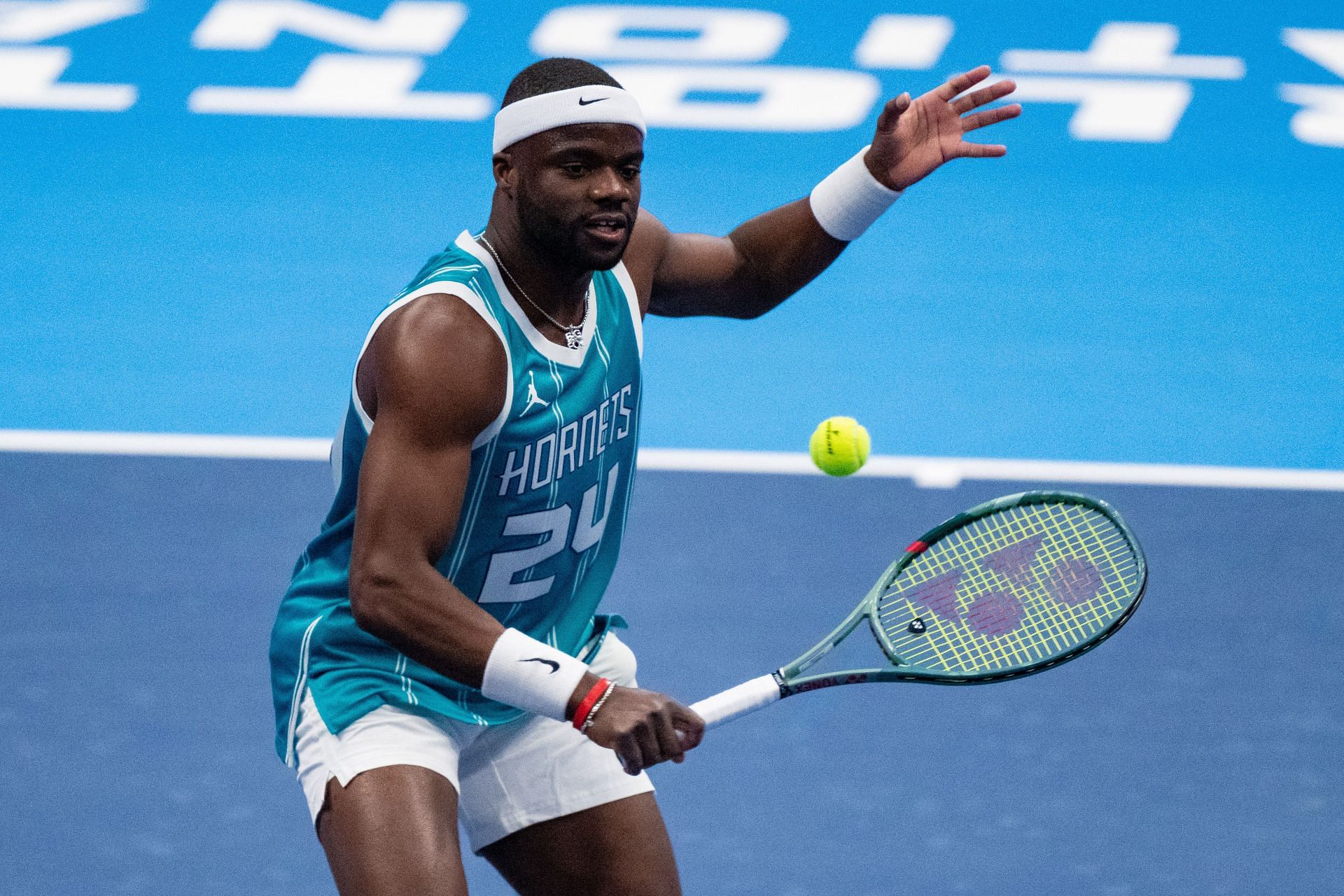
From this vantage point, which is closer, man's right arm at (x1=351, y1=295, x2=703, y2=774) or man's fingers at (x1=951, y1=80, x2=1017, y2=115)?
man's right arm at (x1=351, y1=295, x2=703, y2=774)

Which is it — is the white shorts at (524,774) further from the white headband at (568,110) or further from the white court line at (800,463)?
the white court line at (800,463)

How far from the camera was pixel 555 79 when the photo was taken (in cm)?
388

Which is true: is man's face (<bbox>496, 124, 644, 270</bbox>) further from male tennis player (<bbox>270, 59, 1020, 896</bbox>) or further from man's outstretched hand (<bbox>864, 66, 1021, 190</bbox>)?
man's outstretched hand (<bbox>864, 66, 1021, 190</bbox>)

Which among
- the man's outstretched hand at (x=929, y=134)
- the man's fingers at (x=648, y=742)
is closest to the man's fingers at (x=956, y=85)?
the man's outstretched hand at (x=929, y=134)

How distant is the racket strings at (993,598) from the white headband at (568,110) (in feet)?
4.04

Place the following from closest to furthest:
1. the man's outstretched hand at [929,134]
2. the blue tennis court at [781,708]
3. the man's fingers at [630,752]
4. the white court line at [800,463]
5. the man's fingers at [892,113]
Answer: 1. the man's fingers at [630,752]
2. the man's fingers at [892,113]
3. the man's outstretched hand at [929,134]
4. the blue tennis court at [781,708]
5. the white court line at [800,463]

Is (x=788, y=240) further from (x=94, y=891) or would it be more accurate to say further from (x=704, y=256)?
(x=94, y=891)

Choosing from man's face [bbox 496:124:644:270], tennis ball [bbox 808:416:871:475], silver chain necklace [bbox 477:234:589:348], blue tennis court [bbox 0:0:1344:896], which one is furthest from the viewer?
tennis ball [bbox 808:416:871:475]

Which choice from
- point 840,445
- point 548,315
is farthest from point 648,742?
point 840,445

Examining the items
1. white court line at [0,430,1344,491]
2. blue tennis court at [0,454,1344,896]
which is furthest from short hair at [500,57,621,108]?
white court line at [0,430,1344,491]

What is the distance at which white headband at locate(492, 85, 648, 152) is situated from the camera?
385cm

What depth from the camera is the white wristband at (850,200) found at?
4586 millimetres

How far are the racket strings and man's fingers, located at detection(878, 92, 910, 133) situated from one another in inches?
35.3

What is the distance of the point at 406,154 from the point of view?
10.3 m
